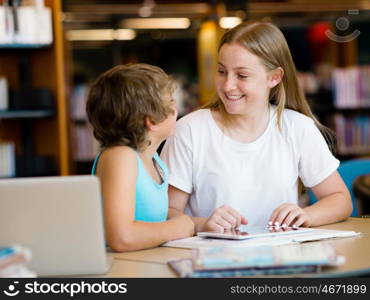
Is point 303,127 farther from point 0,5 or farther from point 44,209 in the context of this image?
point 0,5

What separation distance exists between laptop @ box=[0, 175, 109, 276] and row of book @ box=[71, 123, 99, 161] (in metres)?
5.44

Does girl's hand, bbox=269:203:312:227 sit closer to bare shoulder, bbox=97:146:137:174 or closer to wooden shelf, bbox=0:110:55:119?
bare shoulder, bbox=97:146:137:174

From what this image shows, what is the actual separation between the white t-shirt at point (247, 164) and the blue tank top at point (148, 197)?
0.29 meters

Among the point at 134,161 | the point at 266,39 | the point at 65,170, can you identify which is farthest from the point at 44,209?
the point at 65,170

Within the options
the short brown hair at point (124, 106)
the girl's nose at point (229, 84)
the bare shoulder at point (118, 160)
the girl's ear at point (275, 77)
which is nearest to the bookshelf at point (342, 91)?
the girl's ear at point (275, 77)

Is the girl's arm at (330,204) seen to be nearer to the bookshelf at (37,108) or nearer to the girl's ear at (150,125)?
the girl's ear at (150,125)

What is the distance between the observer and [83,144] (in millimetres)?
7164

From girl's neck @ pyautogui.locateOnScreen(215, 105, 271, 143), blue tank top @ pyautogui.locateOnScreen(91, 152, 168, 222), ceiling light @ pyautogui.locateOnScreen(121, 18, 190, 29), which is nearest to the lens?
blue tank top @ pyautogui.locateOnScreen(91, 152, 168, 222)

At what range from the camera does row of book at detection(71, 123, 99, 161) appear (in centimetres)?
714

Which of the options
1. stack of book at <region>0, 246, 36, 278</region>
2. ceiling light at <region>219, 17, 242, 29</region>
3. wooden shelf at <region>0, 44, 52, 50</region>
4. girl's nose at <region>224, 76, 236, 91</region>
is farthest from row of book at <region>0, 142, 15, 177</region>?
stack of book at <region>0, 246, 36, 278</region>

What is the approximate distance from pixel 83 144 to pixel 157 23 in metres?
1.49

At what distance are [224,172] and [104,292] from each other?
1023 mm

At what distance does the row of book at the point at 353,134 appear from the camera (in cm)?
743

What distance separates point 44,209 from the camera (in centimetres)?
166
